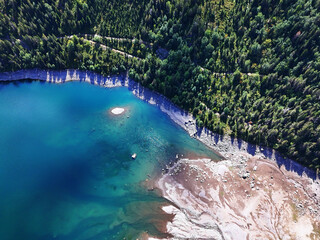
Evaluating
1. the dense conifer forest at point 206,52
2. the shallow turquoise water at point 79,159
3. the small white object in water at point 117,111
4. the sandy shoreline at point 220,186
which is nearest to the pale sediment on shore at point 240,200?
the sandy shoreline at point 220,186

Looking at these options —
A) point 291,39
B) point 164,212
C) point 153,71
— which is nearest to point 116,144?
Answer: point 164,212

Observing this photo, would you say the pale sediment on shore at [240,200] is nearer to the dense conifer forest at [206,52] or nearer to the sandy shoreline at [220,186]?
the sandy shoreline at [220,186]

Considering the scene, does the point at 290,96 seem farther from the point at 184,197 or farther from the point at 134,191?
the point at 134,191

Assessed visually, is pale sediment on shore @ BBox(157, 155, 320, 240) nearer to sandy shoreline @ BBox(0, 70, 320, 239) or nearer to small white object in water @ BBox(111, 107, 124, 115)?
sandy shoreline @ BBox(0, 70, 320, 239)

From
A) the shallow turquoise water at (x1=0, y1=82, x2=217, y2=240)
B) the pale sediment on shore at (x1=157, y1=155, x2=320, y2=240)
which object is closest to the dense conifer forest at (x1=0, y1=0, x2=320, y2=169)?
the pale sediment on shore at (x1=157, y1=155, x2=320, y2=240)

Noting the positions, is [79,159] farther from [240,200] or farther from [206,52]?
[206,52]

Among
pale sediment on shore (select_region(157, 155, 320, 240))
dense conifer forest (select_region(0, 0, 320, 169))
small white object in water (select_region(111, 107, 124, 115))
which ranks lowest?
pale sediment on shore (select_region(157, 155, 320, 240))
